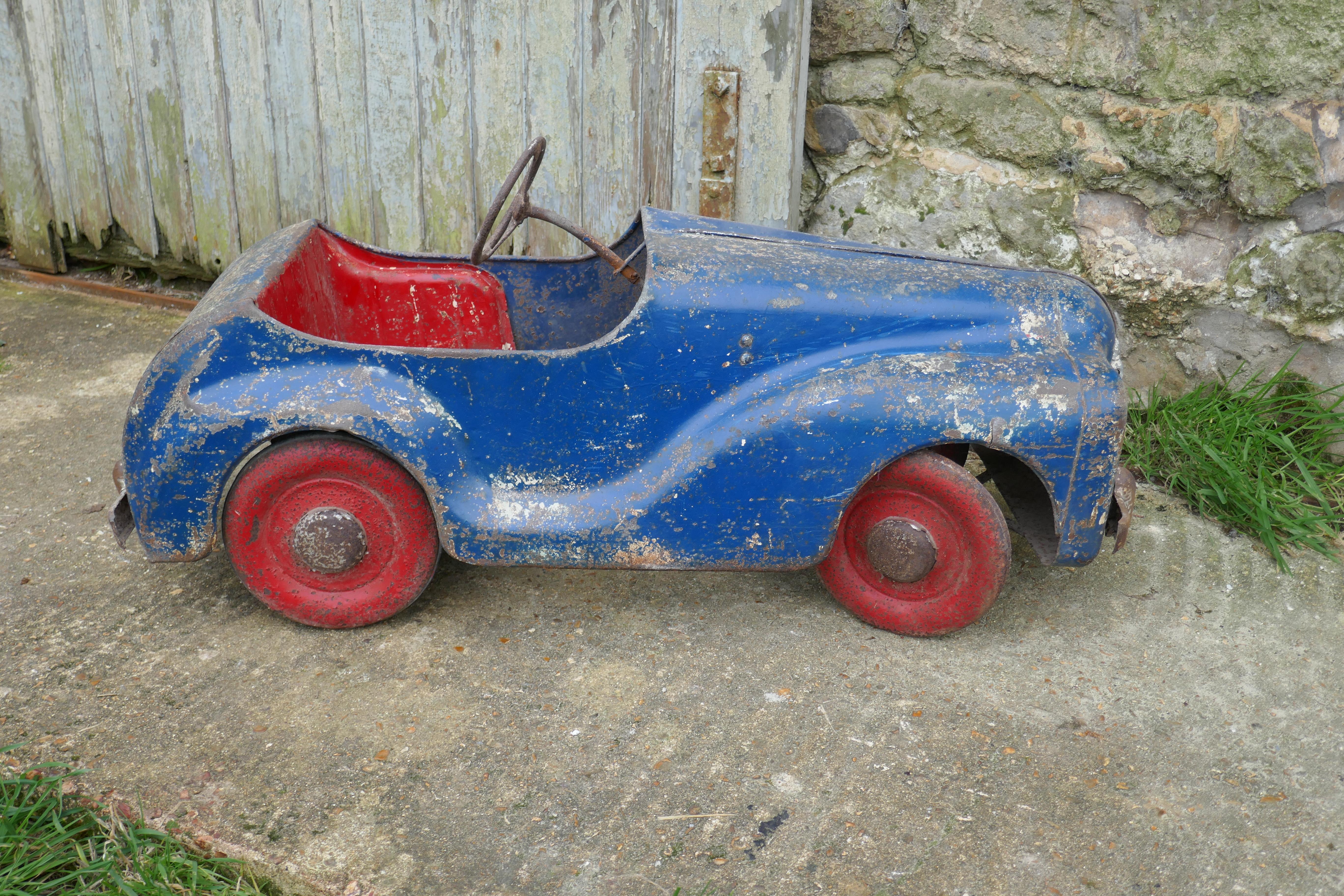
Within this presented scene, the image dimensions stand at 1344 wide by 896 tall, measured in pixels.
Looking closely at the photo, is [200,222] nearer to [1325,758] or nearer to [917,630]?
[917,630]

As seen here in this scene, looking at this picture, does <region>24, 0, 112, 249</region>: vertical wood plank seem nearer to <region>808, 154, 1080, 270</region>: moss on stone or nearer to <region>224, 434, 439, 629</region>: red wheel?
<region>224, 434, 439, 629</region>: red wheel

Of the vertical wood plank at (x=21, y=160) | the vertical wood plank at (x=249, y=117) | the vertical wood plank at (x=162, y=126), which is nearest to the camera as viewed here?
the vertical wood plank at (x=249, y=117)

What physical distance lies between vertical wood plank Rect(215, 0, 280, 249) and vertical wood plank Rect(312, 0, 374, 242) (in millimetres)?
213

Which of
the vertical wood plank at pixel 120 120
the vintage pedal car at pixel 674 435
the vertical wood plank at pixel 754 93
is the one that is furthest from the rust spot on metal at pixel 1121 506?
the vertical wood plank at pixel 120 120

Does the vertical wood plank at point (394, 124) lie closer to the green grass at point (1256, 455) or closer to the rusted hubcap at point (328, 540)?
the rusted hubcap at point (328, 540)

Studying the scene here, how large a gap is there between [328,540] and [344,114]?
182cm

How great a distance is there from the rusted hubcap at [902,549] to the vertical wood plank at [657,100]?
4.36 ft

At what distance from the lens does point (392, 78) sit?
3.34m

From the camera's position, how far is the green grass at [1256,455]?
8.72 feet

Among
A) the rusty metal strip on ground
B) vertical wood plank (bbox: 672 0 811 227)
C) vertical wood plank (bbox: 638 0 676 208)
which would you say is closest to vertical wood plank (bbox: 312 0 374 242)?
the rusty metal strip on ground

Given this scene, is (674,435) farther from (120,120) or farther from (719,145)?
(120,120)

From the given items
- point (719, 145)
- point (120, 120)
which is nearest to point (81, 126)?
point (120, 120)

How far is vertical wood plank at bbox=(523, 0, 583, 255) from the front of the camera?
3090mm

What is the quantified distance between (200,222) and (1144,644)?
327cm
